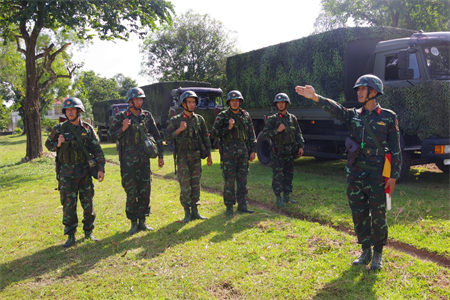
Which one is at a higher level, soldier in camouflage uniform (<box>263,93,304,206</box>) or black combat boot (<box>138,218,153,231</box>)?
soldier in camouflage uniform (<box>263,93,304,206</box>)

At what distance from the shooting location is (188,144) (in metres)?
5.77

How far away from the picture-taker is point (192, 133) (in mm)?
5805

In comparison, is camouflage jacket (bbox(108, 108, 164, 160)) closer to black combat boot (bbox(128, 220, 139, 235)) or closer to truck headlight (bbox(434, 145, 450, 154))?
black combat boot (bbox(128, 220, 139, 235))

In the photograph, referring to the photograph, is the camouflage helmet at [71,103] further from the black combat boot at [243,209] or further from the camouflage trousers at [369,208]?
the camouflage trousers at [369,208]

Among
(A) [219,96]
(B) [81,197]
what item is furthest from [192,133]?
(A) [219,96]

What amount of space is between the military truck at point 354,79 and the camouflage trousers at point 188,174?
4467 millimetres

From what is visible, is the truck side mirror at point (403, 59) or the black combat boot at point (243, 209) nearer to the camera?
the black combat boot at point (243, 209)

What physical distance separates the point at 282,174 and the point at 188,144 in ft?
6.59

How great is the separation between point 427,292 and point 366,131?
65.5 inches

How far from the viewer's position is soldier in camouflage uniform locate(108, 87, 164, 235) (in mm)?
5367

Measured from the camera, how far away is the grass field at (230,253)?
3.64 meters

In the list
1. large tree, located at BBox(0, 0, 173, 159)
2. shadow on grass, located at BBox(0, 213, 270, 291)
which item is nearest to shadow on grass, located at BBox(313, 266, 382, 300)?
shadow on grass, located at BBox(0, 213, 270, 291)

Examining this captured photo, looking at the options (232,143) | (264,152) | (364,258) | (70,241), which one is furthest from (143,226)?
(264,152)

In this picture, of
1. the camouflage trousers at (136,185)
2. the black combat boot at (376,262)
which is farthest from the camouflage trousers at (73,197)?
the black combat boot at (376,262)
